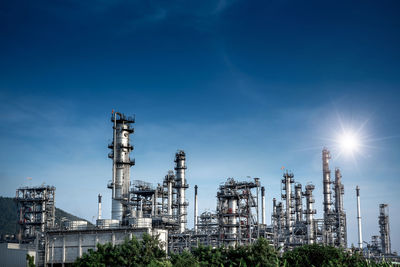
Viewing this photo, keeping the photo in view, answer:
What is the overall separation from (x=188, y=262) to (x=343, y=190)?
7491 centimetres

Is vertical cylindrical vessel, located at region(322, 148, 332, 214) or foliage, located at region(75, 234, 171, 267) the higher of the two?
vertical cylindrical vessel, located at region(322, 148, 332, 214)

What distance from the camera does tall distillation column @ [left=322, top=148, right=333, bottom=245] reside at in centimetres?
9826

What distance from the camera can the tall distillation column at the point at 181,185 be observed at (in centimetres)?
8812

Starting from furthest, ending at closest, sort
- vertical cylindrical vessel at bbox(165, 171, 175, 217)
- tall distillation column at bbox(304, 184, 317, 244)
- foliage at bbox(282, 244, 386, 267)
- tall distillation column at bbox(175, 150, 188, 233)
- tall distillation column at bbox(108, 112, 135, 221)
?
1. tall distillation column at bbox(304, 184, 317, 244)
2. tall distillation column at bbox(175, 150, 188, 233)
3. vertical cylindrical vessel at bbox(165, 171, 175, 217)
4. tall distillation column at bbox(108, 112, 135, 221)
5. foliage at bbox(282, 244, 386, 267)

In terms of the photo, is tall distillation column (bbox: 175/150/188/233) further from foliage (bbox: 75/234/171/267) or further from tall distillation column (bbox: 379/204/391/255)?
tall distillation column (bbox: 379/204/391/255)

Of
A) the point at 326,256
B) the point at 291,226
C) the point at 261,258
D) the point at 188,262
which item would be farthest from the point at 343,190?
the point at 188,262

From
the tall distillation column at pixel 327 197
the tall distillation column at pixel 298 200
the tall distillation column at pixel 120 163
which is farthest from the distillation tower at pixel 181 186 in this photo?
the tall distillation column at pixel 298 200

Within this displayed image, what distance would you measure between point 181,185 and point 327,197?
35.8m

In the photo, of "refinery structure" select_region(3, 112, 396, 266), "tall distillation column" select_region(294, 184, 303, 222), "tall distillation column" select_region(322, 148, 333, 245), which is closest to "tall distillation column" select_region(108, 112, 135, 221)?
"refinery structure" select_region(3, 112, 396, 266)

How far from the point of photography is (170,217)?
73375 millimetres

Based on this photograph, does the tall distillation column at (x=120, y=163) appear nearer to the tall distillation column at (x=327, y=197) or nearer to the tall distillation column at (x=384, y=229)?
the tall distillation column at (x=327, y=197)

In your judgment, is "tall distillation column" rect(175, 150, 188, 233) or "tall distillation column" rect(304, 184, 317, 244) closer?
"tall distillation column" rect(175, 150, 188, 233)

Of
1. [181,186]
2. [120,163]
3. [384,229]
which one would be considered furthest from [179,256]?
[384,229]

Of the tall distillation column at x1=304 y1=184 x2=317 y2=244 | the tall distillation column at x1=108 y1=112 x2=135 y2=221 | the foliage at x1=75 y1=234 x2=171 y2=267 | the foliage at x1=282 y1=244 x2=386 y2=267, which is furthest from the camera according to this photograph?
the tall distillation column at x1=304 y1=184 x2=317 y2=244
